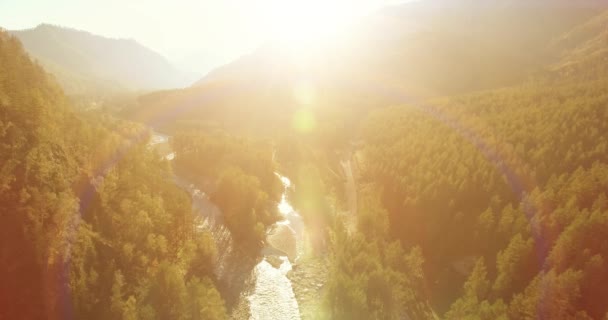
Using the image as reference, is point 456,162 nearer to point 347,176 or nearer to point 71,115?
point 347,176

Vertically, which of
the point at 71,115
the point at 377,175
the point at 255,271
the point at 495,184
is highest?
the point at 71,115

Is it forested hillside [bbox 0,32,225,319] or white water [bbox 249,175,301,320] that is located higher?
forested hillside [bbox 0,32,225,319]

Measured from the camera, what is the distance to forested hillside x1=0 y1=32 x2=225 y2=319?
56938 mm

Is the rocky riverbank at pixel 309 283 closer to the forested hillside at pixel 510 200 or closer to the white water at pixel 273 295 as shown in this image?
the white water at pixel 273 295

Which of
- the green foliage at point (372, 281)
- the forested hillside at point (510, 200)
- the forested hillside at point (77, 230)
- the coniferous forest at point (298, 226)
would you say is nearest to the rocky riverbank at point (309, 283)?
the coniferous forest at point (298, 226)

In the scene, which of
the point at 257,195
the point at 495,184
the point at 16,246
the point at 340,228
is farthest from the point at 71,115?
the point at 495,184

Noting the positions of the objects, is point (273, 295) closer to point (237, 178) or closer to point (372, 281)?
point (372, 281)

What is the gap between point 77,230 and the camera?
64688 mm

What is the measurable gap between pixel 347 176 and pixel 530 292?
9962cm

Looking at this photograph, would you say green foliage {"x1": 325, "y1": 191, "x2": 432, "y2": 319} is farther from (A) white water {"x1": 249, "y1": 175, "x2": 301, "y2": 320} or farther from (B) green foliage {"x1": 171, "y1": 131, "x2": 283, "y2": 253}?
(B) green foliage {"x1": 171, "y1": 131, "x2": 283, "y2": 253}

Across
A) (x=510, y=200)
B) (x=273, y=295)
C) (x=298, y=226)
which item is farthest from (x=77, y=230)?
(x=510, y=200)

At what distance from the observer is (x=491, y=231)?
96438 millimetres

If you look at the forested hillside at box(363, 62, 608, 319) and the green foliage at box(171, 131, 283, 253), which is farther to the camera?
the green foliage at box(171, 131, 283, 253)

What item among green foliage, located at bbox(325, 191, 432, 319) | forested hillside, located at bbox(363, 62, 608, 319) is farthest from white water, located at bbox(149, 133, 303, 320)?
forested hillside, located at bbox(363, 62, 608, 319)
